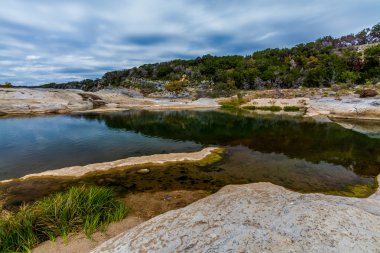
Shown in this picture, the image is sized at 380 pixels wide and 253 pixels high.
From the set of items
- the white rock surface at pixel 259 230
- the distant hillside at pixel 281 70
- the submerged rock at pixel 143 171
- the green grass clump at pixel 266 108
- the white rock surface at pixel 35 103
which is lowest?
the submerged rock at pixel 143 171

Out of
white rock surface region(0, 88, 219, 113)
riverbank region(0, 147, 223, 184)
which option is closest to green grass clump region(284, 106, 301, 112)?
white rock surface region(0, 88, 219, 113)

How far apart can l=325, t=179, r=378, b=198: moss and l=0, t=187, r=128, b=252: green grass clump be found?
12.7 m

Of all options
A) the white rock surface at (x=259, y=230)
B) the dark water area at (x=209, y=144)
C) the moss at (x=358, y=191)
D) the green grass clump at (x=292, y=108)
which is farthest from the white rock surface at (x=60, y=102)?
the white rock surface at (x=259, y=230)

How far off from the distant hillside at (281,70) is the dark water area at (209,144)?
61752mm

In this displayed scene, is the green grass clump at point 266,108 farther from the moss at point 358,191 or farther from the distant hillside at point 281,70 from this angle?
the moss at point 358,191

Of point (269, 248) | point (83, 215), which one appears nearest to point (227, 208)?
point (269, 248)

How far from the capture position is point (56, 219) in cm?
876

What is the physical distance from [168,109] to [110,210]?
5697cm

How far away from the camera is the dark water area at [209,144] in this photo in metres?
15.6

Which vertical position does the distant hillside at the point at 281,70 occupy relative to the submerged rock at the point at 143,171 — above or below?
above

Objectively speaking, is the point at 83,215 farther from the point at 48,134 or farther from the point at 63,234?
the point at 48,134

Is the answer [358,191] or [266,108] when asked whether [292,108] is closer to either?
[266,108]

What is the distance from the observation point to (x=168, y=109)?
219ft

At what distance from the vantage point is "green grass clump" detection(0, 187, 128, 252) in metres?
7.93
